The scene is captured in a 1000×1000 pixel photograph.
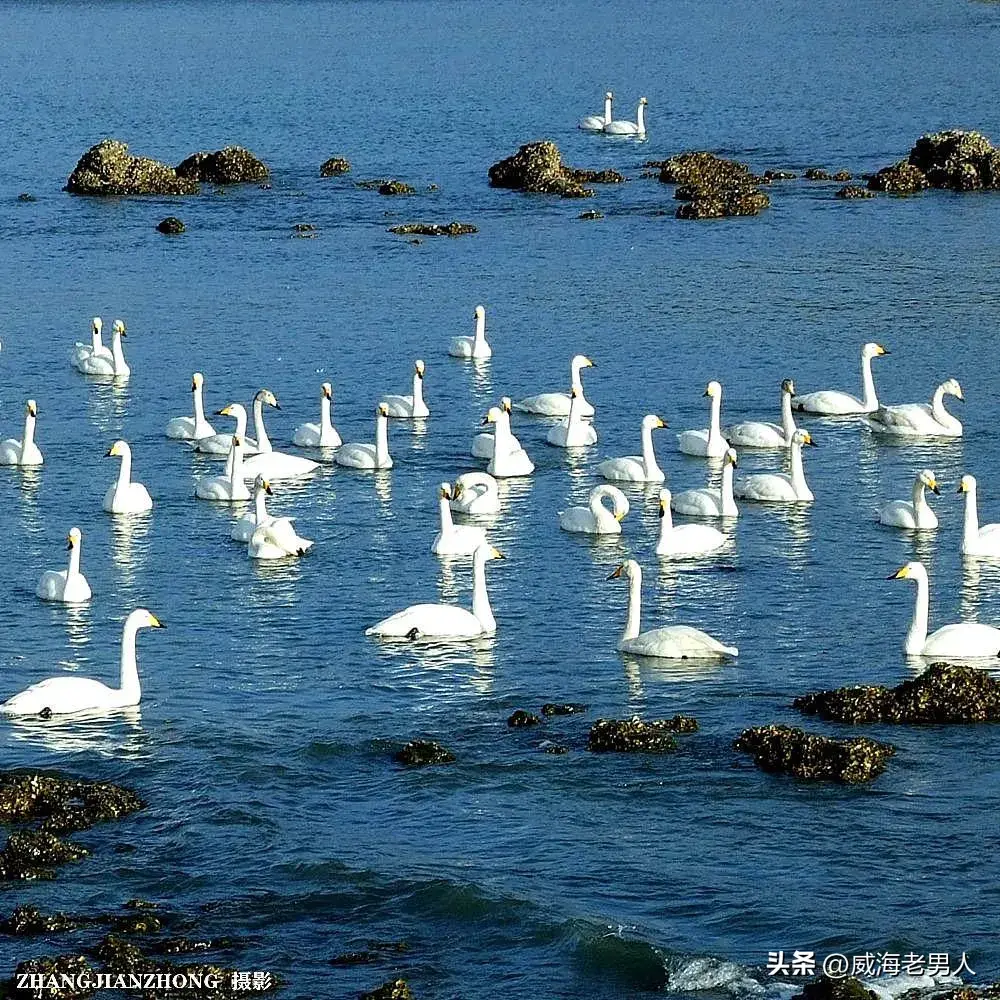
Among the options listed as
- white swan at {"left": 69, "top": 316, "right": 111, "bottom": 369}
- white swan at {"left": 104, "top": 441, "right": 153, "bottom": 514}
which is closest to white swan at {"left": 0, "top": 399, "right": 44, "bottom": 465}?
white swan at {"left": 104, "top": 441, "right": 153, "bottom": 514}

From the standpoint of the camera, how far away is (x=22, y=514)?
1383 inches

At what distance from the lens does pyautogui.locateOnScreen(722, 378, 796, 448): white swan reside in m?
38.3

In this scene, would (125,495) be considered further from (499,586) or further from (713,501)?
(713,501)

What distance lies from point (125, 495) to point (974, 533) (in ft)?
43.1

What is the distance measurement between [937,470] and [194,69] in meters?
88.1

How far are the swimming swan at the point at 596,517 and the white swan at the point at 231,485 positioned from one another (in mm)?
5550

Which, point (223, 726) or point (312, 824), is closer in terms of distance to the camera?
point (312, 824)

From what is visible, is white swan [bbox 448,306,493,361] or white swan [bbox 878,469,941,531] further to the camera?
white swan [bbox 448,306,493,361]

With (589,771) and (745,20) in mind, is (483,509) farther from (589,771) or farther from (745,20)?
(745,20)

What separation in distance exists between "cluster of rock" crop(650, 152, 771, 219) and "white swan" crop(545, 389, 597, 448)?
25176mm

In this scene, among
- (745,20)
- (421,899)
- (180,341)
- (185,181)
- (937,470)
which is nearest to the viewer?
(421,899)

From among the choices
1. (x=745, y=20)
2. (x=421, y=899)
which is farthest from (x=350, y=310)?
(x=745, y=20)

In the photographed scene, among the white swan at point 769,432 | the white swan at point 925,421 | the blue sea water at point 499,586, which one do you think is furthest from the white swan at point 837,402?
the white swan at point 769,432

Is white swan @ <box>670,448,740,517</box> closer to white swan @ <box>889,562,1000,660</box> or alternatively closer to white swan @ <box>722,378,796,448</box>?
white swan @ <box>722,378,796,448</box>
